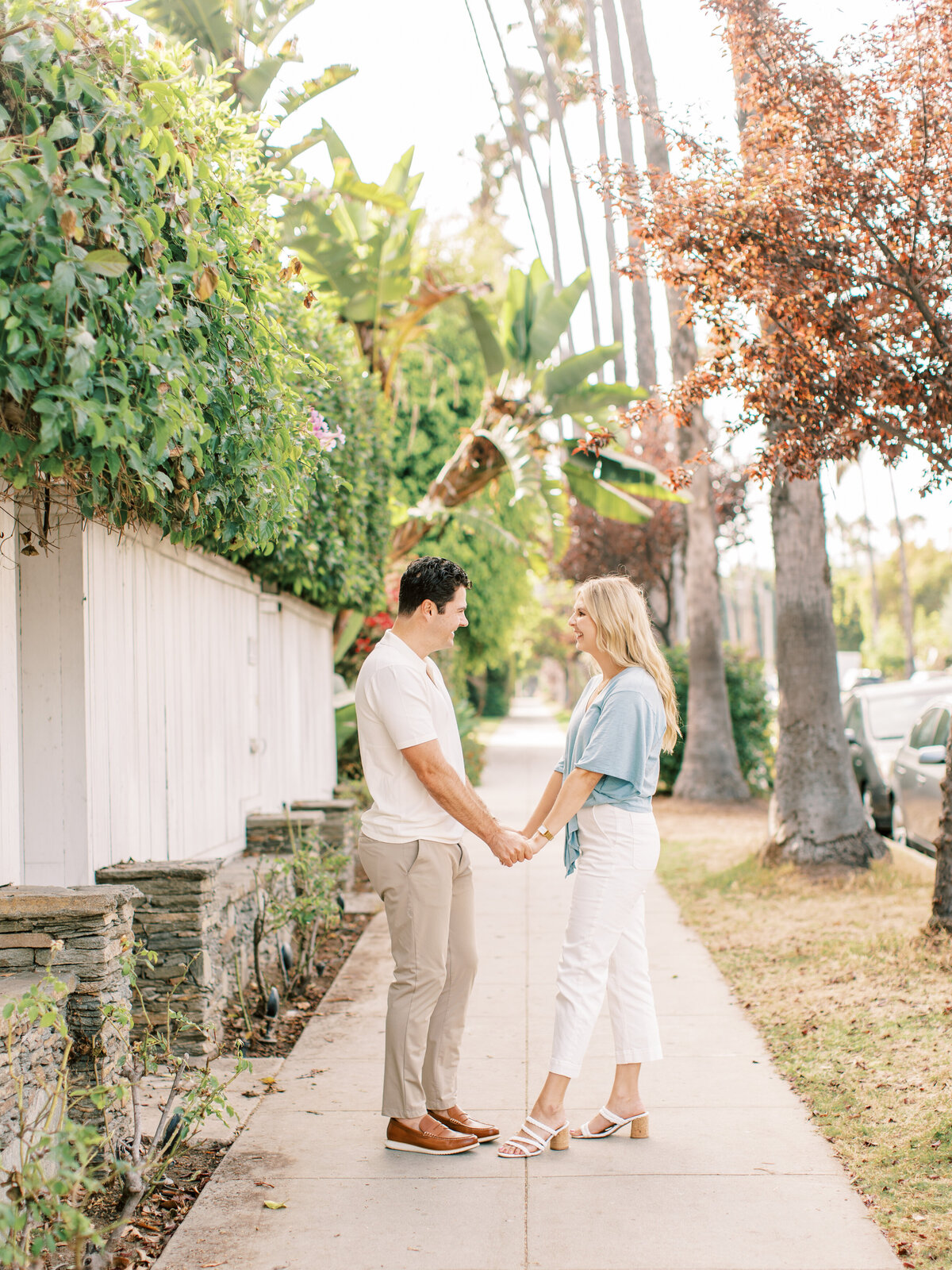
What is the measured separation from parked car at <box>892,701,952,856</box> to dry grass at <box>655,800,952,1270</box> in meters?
1.07

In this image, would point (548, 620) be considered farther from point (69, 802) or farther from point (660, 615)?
point (69, 802)

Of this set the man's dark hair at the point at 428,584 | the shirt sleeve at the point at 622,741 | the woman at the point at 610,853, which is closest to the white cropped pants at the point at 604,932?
the woman at the point at 610,853

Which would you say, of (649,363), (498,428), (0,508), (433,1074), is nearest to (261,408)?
(0,508)

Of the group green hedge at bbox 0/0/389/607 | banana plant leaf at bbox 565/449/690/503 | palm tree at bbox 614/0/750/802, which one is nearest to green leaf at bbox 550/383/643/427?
banana plant leaf at bbox 565/449/690/503

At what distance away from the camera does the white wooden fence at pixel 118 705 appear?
478 cm

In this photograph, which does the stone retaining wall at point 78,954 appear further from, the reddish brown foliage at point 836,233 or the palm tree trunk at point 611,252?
the palm tree trunk at point 611,252

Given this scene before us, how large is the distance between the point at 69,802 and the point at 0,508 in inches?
49.1

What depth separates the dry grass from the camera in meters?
4.06

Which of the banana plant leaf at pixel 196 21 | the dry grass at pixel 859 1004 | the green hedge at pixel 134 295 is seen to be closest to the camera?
the green hedge at pixel 134 295

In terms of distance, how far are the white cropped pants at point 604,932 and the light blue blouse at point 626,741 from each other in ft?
0.22

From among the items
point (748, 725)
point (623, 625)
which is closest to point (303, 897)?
point (623, 625)

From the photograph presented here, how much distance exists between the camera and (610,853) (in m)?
4.40

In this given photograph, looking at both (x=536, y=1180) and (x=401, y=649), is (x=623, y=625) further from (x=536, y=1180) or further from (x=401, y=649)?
(x=536, y=1180)

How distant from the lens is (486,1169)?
4.20m
